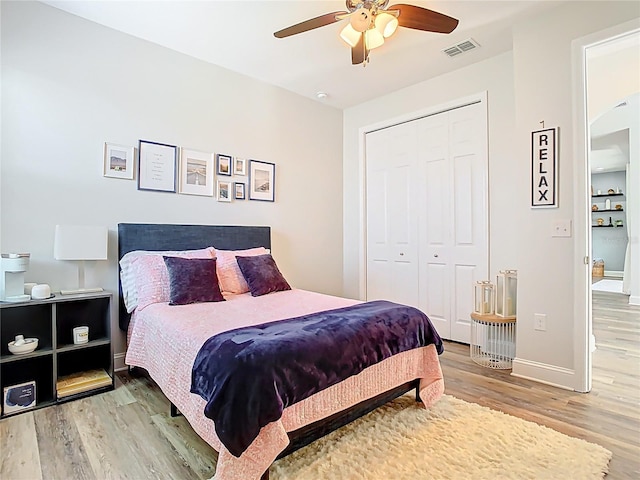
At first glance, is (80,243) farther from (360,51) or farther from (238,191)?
(360,51)

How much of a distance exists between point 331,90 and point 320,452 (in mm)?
3755

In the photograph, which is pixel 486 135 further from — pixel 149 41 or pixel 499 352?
pixel 149 41

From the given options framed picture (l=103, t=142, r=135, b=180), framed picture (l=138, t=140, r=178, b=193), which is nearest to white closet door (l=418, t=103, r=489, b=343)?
framed picture (l=138, t=140, r=178, b=193)

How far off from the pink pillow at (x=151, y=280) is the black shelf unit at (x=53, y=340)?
0.75 feet

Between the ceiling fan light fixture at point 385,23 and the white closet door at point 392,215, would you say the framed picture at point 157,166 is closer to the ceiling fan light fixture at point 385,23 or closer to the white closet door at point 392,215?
the ceiling fan light fixture at point 385,23

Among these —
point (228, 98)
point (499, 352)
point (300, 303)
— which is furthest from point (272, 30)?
point (499, 352)

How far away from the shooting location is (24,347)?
2.25 metres

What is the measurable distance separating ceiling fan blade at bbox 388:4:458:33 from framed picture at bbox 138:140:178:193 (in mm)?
2246

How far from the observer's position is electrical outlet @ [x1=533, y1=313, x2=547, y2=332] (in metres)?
2.72

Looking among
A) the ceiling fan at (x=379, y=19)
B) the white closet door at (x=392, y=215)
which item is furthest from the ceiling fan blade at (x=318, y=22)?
the white closet door at (x=392, y=215)

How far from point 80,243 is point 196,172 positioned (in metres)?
1.24

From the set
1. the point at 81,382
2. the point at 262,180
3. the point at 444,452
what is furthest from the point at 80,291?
the point at 444,452

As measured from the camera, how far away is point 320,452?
5.90 ft

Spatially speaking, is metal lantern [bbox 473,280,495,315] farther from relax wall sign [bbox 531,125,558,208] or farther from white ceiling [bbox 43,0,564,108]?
white ceiling [bbox 43,0,564,108]
